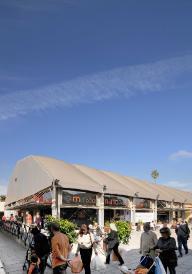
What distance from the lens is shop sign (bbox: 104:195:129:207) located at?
41.5 meters

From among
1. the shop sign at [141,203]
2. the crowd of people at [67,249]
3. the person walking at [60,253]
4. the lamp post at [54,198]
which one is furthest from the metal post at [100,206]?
the person walking at [60,253]

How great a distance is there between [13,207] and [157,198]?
18772 mm

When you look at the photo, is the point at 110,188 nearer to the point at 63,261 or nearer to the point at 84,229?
the point at 84,229

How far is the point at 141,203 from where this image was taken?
49.6 meters

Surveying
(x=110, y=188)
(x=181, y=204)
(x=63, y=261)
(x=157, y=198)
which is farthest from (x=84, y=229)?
(x=181, y=204)

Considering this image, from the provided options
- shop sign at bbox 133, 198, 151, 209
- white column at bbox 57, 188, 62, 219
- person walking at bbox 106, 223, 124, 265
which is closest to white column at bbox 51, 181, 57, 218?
white column at bbox 57, 188, 62, 219

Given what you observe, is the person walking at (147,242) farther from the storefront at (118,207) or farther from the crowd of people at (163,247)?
the storefront at (118,207)

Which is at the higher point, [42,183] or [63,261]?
[42,183]

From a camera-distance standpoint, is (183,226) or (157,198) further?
(157,198)

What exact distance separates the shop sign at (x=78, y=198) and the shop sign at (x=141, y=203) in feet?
30.2

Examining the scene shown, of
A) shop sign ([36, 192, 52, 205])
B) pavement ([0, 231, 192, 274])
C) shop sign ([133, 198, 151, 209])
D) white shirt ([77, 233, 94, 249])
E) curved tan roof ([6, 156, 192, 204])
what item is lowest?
pavement ([0, 231, 192, 274])

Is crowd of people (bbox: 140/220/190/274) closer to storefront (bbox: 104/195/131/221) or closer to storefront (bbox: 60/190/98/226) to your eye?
storefront (bbox: 60/190/98/226)

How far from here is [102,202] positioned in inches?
1585

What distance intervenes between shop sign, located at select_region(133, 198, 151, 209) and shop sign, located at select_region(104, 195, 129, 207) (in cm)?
224
